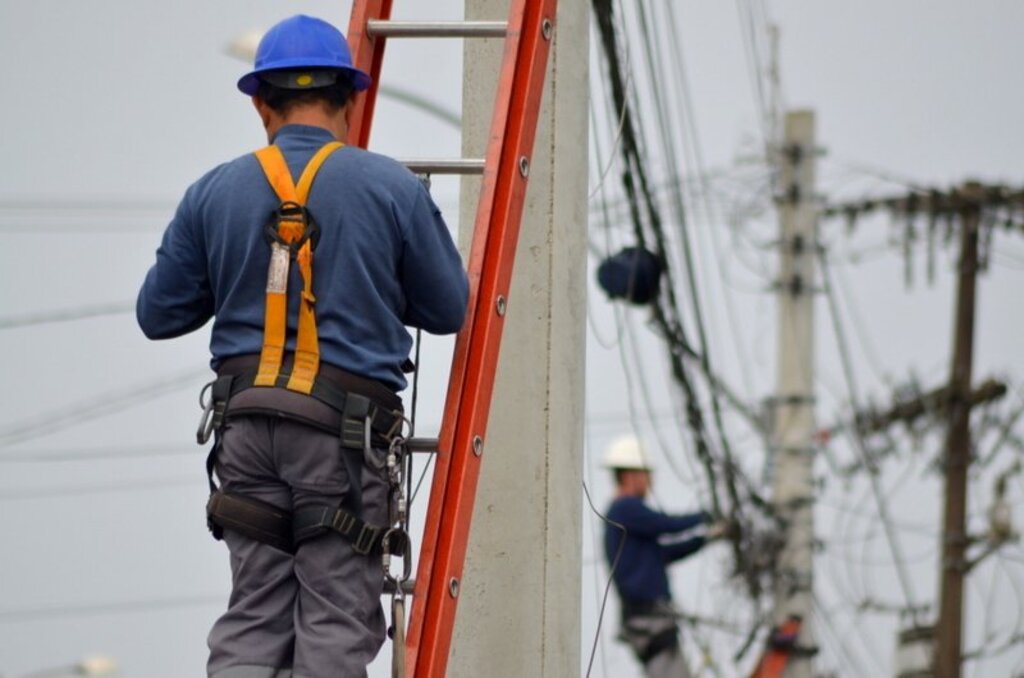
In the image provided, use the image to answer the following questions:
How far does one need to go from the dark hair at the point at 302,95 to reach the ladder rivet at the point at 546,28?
0.85m

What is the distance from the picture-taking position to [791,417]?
18.6 m

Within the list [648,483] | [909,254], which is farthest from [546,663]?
[909,254]

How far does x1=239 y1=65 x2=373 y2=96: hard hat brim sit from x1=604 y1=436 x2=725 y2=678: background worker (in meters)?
7.52

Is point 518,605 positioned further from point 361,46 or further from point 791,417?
point 791,417

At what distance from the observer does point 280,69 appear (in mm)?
4727

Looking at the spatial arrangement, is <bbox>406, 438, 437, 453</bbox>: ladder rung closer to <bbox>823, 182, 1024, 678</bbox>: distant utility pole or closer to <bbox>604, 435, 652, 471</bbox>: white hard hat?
<bbox>604, 435, 652, 471</bbox>: white hard hat

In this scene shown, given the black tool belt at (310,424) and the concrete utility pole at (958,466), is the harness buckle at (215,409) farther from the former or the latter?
the concrete utility pole at (958,466)

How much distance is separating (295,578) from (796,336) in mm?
14298

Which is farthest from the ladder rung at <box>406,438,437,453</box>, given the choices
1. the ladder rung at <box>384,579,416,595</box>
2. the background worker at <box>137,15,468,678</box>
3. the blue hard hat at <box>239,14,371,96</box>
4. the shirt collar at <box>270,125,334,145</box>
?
the blue hard hat at <box>239,14,371,96</box>

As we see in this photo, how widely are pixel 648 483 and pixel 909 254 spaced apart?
10.1 metres

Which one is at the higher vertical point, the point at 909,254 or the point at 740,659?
the point at 909,254

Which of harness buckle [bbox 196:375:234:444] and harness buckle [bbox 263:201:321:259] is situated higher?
harness buckle [bbox 263:201:321:259]

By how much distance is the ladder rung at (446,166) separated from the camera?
5.47 m

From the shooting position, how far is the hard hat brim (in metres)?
4.72
